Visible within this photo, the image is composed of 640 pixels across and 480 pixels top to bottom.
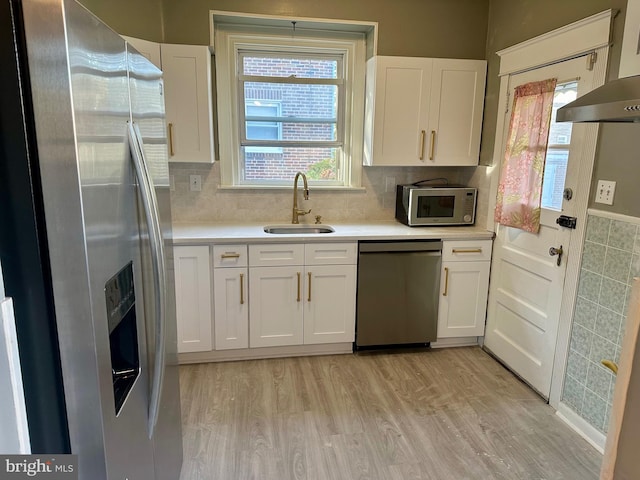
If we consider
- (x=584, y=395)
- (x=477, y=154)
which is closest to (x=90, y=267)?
(x=584, y=395)

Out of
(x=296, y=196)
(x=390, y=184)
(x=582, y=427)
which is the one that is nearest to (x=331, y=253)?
(x=296, y=196)

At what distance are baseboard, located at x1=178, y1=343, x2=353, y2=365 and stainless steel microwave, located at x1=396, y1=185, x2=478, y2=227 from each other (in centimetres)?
108

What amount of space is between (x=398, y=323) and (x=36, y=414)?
249cm

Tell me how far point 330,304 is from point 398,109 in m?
1.49

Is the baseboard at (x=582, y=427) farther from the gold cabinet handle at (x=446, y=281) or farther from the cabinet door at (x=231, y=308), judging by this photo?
the cabinet door at (x=231, y=308)

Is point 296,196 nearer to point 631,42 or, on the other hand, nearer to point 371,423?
point 371,423

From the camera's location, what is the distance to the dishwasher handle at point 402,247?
2.88 meters

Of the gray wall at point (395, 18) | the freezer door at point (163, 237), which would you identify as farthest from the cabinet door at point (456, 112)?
the freezer door at point (163, 237)

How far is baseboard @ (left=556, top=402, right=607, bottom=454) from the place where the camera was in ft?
6.91

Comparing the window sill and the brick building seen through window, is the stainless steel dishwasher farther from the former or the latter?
the brick building seen through window

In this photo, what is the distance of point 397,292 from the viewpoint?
2967 mm

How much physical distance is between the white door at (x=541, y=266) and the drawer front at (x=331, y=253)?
1054mm

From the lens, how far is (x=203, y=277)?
2736 millimetres
